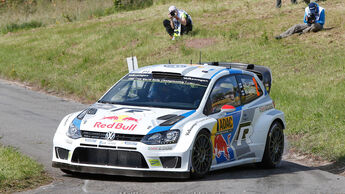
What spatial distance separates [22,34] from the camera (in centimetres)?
3366

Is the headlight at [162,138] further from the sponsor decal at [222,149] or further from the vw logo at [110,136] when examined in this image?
the sponsor decal at [222,149]

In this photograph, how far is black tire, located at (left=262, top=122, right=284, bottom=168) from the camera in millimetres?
10570

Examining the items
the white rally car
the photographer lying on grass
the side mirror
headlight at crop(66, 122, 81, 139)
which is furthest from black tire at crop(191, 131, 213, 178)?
the photographer lying on grass

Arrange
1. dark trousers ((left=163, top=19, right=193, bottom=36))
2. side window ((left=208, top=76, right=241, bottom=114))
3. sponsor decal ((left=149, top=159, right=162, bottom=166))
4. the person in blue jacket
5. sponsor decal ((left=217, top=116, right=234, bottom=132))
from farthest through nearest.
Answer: dark trousers ((left=163, top=19, right=193, bottom=36)) < the person in blue jacket < side window ((left=208, top=76, right=241, bottom=114)) < sponsor decal ((left=217, top=116, right=234, bottom=132)) < sponsor decal ((left=149, top=159, right=162, bottom=166))

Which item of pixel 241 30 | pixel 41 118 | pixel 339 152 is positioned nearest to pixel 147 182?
pixel 339 152

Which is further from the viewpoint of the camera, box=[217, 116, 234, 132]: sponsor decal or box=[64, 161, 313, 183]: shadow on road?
box=[217, 116, 234, 132]: sponsor decal

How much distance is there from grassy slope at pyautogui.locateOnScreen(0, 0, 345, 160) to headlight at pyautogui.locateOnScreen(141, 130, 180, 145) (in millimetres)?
4120

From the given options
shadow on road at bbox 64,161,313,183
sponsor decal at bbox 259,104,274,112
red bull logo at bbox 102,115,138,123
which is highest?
red bull logo at bbox 102,115,138,123

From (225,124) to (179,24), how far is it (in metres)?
15.6

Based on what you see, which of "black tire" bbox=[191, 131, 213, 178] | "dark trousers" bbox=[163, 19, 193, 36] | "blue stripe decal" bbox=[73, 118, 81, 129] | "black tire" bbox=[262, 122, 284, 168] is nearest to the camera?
"black tire" bbox=[191, 131, 213, 178]

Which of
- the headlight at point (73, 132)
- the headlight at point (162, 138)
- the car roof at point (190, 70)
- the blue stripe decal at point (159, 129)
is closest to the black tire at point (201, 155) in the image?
the headlight at point (162, 138)

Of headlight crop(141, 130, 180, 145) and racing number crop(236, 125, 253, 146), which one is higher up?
headlight crop(141, 130, 180, 145)

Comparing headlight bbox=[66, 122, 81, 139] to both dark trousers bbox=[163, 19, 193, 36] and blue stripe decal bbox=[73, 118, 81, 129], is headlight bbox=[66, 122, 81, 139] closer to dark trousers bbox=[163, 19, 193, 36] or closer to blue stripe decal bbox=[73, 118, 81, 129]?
blue stripe decal bbox=[73, 118, 81, 129]

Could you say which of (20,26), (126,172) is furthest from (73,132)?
(20,26)
